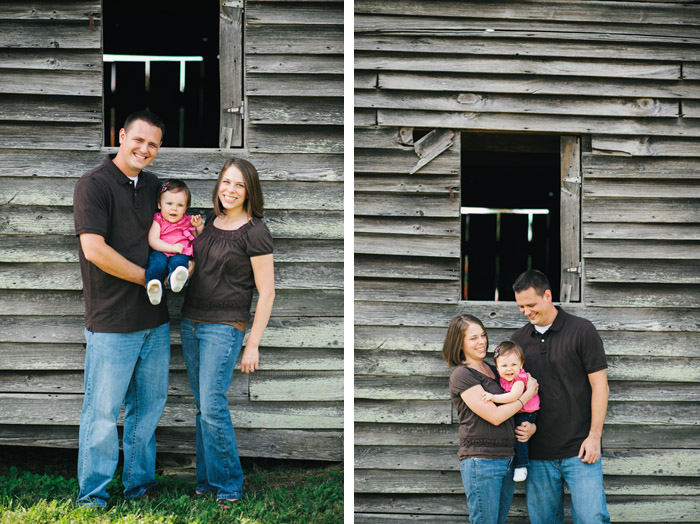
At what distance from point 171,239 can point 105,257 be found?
377 mm

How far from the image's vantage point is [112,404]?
3.35 m

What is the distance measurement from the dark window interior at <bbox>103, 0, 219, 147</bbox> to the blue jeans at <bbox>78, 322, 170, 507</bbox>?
3196 mm

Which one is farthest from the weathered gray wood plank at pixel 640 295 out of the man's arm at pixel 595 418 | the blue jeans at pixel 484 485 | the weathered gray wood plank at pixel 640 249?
the blue jeans at pixel 484 485

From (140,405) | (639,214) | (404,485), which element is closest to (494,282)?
(639,214)

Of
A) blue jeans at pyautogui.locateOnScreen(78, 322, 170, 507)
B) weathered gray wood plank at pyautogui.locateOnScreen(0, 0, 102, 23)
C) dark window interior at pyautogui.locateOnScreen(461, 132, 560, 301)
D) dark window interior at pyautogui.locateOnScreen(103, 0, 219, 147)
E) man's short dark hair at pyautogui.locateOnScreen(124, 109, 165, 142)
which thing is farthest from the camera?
dark window interior at pyautogui.locateOnScreen(461, 132, 560, 301)

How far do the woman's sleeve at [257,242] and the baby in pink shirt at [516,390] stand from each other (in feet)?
4.55

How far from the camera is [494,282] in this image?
24.1ft

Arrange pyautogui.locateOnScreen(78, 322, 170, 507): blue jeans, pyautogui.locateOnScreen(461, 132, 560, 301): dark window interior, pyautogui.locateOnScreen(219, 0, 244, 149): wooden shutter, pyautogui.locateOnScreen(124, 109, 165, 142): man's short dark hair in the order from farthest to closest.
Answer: pyautogui.locateOnScreen(461, 132, 560, 301): dark window interior
pyautogui.locateOnScreen(219, 0, 244, 149): wooden shutter
pyautogui.locateOnScreen(124, 109, 165, 142): man's short dark hair
pyautogui.locateOnScreen(78, 322, 170, 507): blue jeans

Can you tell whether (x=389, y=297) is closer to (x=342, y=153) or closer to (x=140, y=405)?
(x=342, y=153)

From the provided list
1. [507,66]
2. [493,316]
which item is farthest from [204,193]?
[507,66]

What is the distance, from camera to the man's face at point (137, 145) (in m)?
3.41

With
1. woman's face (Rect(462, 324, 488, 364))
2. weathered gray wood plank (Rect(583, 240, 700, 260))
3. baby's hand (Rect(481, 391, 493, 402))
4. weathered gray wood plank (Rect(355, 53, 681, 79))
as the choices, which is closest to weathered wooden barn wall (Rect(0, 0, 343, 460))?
weathered gray wood plank (Rect(355, 53, 681, 79))

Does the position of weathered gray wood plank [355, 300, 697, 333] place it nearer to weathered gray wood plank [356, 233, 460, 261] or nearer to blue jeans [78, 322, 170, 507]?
weathered gray wood plank [356, 233, 460, 261]

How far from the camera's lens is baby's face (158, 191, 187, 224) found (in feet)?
11.4
